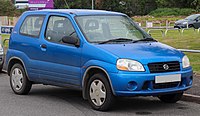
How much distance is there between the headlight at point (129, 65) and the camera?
765 cm

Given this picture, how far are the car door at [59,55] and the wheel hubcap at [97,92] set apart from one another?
38 centimetres

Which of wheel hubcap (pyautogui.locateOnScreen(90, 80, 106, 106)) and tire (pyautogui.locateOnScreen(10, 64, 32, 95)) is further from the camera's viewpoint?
tire (pyautogui.locateOnScreen(10, 64, 32, 95))

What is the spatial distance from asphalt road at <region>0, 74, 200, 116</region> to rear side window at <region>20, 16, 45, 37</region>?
1336 mm

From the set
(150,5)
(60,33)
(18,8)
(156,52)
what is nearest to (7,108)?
(60,33)

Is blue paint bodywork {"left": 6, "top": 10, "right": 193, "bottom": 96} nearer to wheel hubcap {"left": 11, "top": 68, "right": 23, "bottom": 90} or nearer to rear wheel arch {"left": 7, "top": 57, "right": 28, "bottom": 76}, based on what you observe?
rear wheel arch {"left": 7, "top": 57, "right": 28, "bottom": 76}

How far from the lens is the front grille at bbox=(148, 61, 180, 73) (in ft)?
25.3

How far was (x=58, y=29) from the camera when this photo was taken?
359 inches

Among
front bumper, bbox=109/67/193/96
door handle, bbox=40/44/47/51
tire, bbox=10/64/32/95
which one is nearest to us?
front bumper, bbox=109/67/193/96

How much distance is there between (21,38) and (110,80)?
2879mm

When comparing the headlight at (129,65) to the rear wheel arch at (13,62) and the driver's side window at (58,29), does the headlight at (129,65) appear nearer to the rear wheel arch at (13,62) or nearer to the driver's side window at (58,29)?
the driver's side window at (58,29)

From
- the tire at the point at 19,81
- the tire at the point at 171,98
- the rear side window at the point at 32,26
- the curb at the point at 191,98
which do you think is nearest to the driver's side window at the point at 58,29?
the rear side window at the point at 32,26

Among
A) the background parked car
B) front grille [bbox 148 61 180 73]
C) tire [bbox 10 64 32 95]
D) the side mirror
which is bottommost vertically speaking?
the background parked car

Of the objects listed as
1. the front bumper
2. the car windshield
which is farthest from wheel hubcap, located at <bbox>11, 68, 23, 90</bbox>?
the front bumper

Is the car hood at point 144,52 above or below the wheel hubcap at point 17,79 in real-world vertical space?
above
